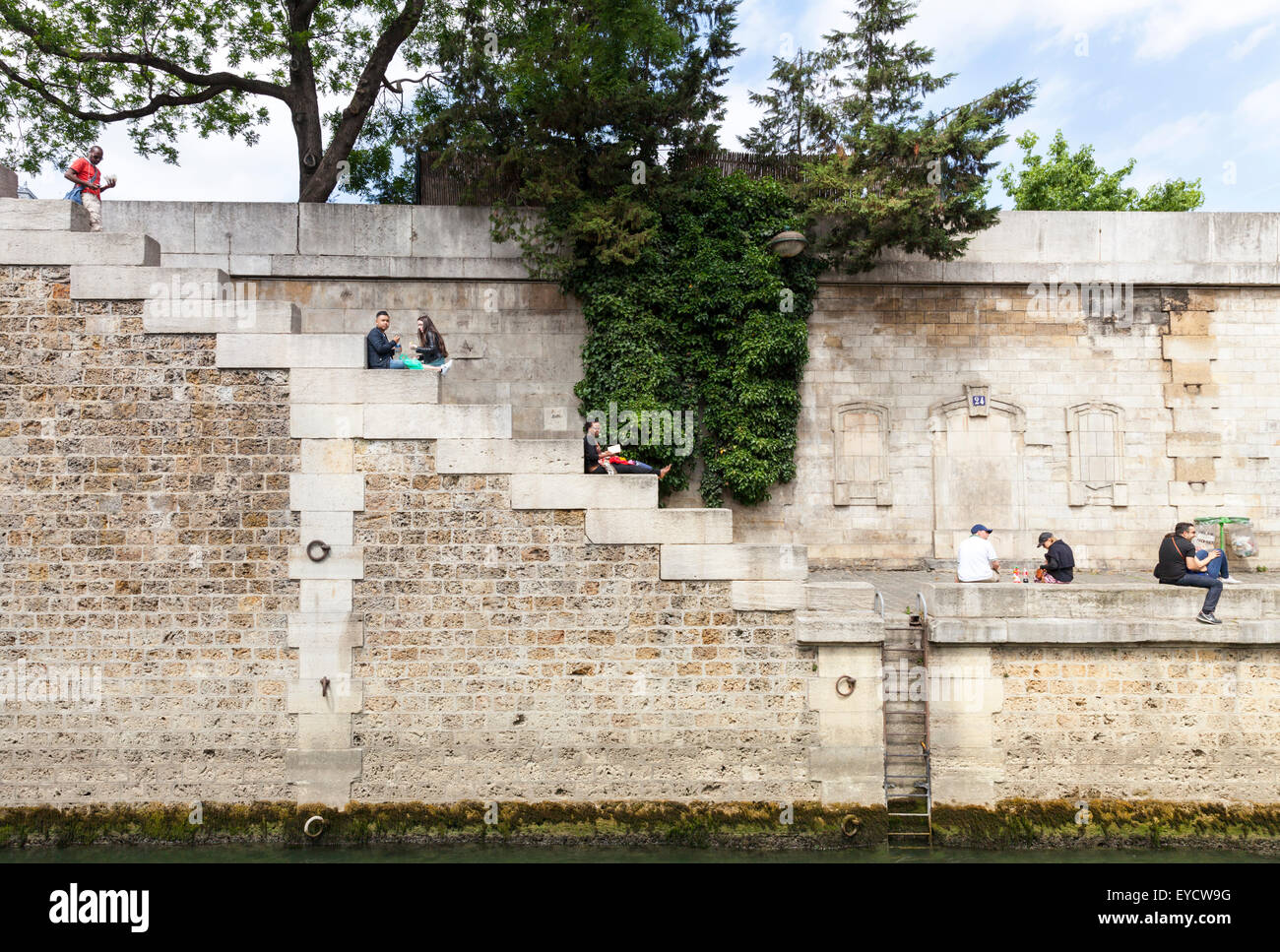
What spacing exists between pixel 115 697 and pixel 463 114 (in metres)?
8.02

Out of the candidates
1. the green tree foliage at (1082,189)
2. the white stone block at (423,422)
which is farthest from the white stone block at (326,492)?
the green tree foliage at (1082,189)

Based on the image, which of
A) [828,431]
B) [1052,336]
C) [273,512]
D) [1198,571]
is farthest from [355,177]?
[1198,571]

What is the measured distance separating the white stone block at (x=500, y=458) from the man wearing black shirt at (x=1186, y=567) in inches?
242

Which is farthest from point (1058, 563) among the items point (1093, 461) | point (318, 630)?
point (318, 630)

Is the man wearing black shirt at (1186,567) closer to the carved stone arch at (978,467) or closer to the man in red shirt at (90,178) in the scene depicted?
the carved stone arch at (978,467)

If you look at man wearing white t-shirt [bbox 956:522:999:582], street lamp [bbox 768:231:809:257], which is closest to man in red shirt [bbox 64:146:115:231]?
street lamp [bbox 768:231:809:257]

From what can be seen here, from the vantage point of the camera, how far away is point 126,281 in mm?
7039

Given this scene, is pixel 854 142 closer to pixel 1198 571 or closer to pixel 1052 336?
pixel 1052 336

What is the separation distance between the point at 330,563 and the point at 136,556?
6.10 feet

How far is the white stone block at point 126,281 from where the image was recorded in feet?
23.0

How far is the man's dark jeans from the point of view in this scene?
7070 mm

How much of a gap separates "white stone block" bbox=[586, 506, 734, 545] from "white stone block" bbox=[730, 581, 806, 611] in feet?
1.66

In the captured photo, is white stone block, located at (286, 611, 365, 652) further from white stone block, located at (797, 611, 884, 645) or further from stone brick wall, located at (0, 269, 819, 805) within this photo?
white stone block, located at (797, 611, 884, 645)

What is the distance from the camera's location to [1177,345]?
11.1 m
